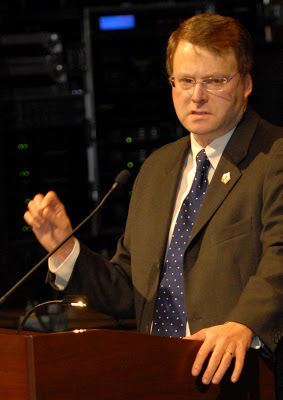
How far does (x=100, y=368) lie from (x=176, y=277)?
22.8 inches

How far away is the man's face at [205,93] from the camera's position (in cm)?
316

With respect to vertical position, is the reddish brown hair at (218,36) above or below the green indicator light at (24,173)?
above

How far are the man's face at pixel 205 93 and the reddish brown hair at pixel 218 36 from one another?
0.6 inches

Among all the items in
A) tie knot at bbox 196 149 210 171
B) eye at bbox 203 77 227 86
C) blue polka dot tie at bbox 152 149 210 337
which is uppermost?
eye at bbox 203 77 227 86

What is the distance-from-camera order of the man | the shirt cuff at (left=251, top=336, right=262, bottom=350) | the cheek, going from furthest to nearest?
1. the cheek
2. the man
3. the shirt cuff at (left=251, top=336, right=262, bottom=350)

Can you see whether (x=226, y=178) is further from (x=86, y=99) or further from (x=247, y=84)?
(x=86, y=99)

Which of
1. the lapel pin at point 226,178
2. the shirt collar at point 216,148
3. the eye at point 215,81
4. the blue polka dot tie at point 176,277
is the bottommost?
the blue polka dot tie at point 176,277

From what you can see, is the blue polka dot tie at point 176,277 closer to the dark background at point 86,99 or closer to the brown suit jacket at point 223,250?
the brown suit jacket at point 223,250

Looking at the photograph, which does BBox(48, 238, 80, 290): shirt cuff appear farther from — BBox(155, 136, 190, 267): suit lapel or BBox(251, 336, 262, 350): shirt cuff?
BBox(251, 336, 262, 350): shirt cuff

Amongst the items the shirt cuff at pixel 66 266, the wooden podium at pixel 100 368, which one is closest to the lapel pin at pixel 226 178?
the shirt cuff at pixel 66 266

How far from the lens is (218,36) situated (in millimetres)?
3168

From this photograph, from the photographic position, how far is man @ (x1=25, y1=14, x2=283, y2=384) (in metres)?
2.96

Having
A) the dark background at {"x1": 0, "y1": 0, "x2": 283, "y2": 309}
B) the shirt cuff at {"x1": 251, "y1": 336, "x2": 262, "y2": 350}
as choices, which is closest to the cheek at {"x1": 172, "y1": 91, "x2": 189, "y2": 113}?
the shirt cuff at {"x1": 251, "y1": 336, "x2": 262, "y2": 350}

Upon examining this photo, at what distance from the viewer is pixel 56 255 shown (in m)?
3.27
